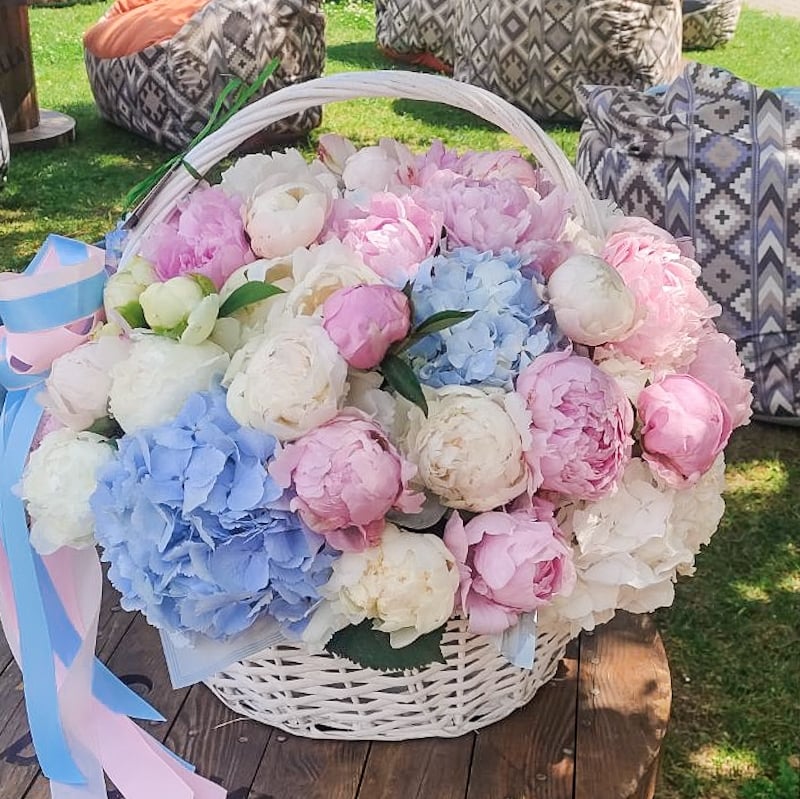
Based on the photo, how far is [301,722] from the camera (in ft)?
3.41

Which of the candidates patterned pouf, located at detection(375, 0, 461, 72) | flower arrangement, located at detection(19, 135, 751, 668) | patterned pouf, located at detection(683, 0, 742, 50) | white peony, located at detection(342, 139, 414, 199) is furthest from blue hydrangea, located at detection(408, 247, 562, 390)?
patterned pouf, located at detection(683, 0, 742, 50)

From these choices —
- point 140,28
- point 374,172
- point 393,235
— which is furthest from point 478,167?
point 140,28

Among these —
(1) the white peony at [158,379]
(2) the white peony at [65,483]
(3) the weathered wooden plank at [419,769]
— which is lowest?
(3) the weathered wooden plank at [419,769]

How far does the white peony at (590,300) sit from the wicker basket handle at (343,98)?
19 centimetres

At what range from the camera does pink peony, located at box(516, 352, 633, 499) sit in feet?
2.83

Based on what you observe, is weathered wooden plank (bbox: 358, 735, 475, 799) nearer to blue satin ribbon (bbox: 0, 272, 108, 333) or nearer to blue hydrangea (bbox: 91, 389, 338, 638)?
blue hydrangea (bbox: 91, 389, 338, 638)

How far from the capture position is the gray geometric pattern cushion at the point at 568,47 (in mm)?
5145

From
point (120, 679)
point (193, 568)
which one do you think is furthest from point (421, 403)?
point (120, 679)

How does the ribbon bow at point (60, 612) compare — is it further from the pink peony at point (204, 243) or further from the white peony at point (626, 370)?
the white peony at point (626, 370)

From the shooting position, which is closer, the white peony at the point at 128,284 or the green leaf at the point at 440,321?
the green leaf at the point at 440,321

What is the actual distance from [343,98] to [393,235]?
160 mm

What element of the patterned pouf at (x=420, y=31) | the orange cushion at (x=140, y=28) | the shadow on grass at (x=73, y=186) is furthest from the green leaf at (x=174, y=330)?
the patterned pouf at (x=420, y=31)

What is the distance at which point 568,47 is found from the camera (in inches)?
→ 206

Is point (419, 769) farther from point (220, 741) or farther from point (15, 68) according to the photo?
point (15, 68)
